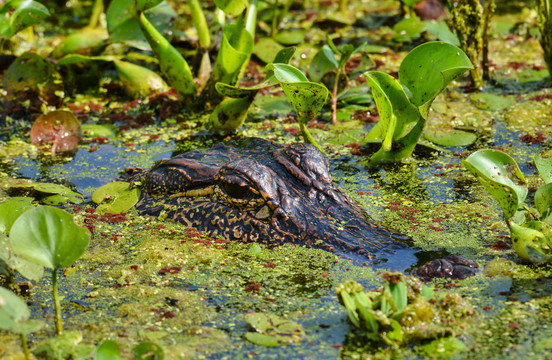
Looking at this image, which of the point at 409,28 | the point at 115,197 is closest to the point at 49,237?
the point at 115,197

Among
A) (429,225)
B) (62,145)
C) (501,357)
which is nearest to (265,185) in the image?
(429,225)

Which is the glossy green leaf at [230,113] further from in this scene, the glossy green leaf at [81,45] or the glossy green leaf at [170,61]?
the glossy green leaf at [81,45]

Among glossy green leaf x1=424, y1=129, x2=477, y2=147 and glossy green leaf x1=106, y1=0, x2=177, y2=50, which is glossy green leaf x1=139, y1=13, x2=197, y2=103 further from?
glossy green leaf x1=424, y1=129, x2=477, y2=147

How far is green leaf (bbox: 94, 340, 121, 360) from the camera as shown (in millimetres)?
2795

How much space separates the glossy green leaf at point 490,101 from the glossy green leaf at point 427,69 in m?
1.78

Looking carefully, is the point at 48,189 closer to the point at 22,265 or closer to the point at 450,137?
the point at 22,265

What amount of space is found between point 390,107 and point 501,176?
1.23 m

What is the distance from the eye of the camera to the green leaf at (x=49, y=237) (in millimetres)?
3002

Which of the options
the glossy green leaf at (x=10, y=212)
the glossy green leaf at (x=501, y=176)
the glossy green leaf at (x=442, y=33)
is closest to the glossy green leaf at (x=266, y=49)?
the glossy green leaf at (x=442, y=33)

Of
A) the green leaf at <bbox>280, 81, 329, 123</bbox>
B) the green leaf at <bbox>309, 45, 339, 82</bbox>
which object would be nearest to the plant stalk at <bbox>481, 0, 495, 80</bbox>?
the green leaf at <bbox>309, 45, 339, 82</bbox>

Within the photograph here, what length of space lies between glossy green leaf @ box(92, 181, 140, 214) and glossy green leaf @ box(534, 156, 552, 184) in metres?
2.76

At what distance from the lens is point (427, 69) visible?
15.5 feet

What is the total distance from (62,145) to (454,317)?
13.1 feet

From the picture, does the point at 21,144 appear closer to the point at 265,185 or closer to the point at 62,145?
the point at 62,145
